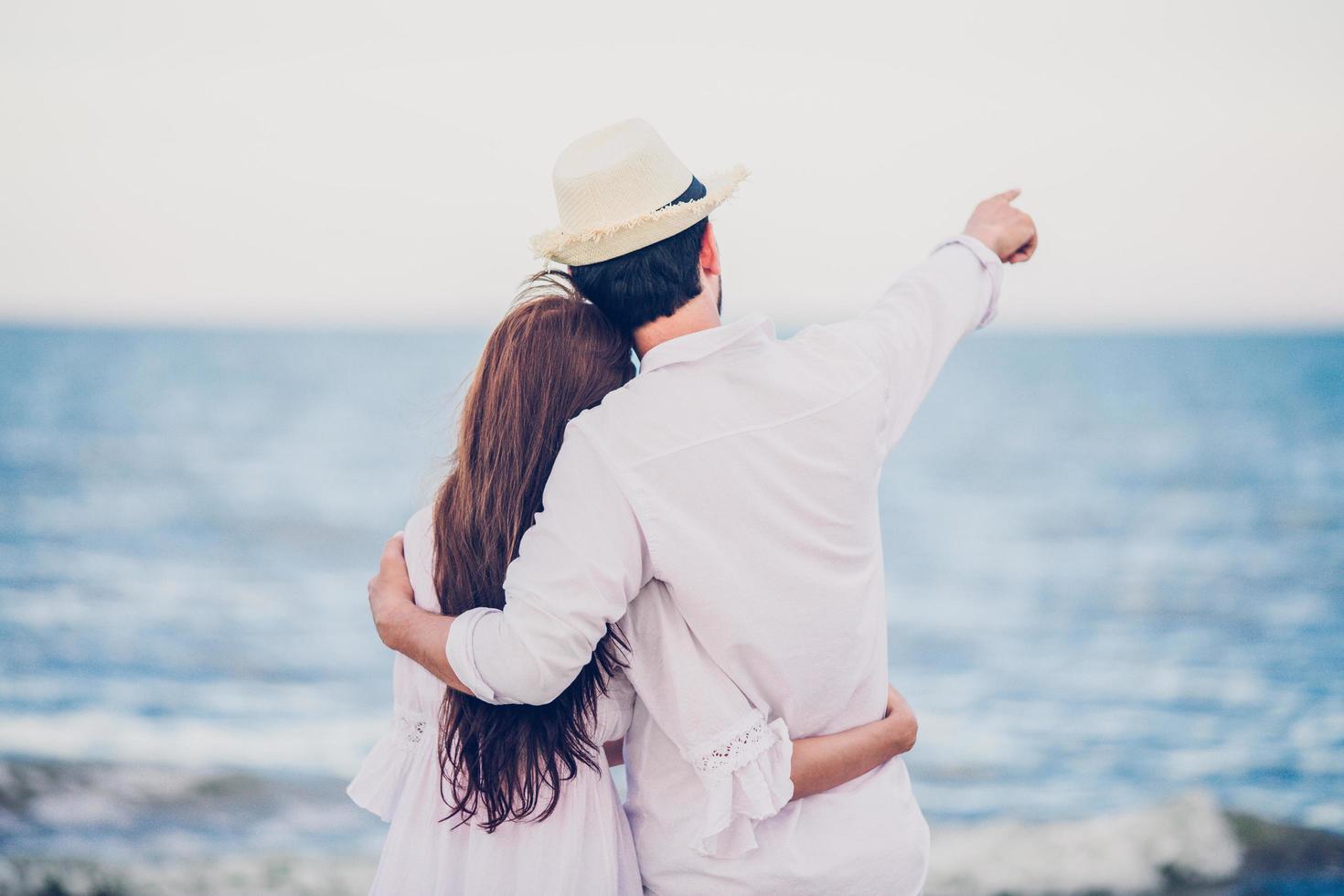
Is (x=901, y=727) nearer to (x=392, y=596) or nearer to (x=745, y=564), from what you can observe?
(x=745, y=564)

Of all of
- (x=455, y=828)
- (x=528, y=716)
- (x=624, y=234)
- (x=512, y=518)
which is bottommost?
(x=455, y=828)

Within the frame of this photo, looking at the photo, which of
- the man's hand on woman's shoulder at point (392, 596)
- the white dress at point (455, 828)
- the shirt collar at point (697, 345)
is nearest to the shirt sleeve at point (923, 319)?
the shirt collar at point (697, 345)

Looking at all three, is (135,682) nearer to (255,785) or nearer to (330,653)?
(330,653)

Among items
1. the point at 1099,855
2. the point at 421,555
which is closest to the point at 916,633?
the point at 1099,855

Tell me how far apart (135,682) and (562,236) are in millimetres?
7462

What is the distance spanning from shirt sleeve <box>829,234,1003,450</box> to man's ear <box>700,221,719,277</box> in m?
0.20

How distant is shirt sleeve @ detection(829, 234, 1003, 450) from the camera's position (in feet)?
5.45

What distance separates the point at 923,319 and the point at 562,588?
77cm

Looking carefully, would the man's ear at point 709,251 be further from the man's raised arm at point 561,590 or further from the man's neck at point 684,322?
the man's raised arm at point 561,590

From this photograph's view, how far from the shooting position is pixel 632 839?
1.69 m

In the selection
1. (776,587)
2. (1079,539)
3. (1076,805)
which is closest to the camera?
(776,587)

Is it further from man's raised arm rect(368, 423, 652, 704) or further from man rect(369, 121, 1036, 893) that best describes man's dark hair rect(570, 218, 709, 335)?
man's raised arm rect(368, 423, 652, 704)

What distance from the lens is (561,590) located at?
4.44ft

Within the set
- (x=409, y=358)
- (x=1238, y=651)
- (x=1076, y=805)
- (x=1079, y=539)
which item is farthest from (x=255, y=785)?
(x=409, y=358)
